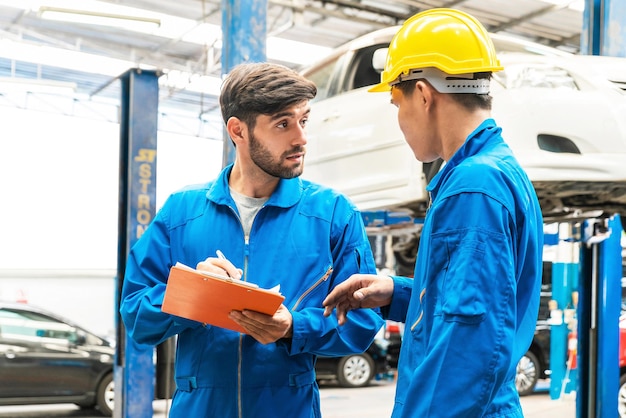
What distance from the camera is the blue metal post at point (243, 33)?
4516 millimetres

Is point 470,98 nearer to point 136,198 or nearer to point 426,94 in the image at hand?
point 426,94

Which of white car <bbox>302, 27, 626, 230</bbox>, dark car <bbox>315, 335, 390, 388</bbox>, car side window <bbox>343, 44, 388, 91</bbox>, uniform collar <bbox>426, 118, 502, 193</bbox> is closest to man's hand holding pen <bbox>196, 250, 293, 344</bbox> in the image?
uniform collar <bbox>426, 118, 502, 193</bbox>

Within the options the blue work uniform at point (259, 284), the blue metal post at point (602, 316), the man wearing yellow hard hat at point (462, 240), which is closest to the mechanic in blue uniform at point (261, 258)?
the blue work uniform at point (259, 284)

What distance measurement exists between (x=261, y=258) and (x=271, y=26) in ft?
33.3

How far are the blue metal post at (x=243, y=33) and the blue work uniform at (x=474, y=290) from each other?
3123 millimetres

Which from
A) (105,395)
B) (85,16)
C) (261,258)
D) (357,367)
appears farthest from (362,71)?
(357,367)

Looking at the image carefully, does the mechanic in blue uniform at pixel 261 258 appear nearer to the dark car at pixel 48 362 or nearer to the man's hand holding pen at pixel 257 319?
the man's hand holding pen at pixel 257 319

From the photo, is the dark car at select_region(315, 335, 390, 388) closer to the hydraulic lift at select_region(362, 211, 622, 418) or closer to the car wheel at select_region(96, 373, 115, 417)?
the car wheel at select_region(96, 373, 115, 417)

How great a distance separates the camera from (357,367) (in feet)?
40.6

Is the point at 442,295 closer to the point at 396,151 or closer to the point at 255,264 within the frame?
the point at 255,264

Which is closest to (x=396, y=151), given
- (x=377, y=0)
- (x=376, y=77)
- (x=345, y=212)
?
(x=376, y=77)

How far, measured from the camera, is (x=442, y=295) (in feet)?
4.75

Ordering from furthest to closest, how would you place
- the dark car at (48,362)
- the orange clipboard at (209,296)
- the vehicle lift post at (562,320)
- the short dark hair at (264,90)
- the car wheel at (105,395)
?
1. the vehicle lift post at (562,320)
2. the car wheel at (105,395)
3. the dark car at (48,362)
4. the short dark hair at (264,90)
5. the orange clipboard at (209,296)

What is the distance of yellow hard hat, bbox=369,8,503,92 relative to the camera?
162cm
